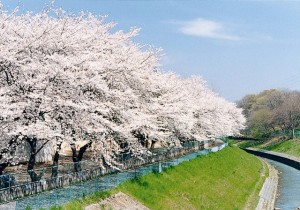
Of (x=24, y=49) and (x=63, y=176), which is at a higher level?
(x=24, y=49)

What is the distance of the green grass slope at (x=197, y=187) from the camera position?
102 ft

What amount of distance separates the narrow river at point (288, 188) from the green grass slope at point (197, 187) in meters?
2.74

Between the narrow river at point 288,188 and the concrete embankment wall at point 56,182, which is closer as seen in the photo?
the concrete embankment wall at point 56,182

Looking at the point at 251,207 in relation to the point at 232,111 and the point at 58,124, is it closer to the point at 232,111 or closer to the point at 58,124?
the point at 58,124

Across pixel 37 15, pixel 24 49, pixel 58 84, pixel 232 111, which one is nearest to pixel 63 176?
pixel 58 84

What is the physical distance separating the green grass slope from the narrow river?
2.74 metres

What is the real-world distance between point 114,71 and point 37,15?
6264mm

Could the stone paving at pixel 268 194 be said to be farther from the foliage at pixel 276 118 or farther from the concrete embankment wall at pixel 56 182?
the foliage at pixel 276 118

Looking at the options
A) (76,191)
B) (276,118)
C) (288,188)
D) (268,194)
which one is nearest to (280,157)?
(276,118)

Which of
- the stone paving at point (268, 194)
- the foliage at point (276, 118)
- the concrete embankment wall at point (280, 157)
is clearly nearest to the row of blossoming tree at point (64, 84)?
the stone paving at point (268, 194)

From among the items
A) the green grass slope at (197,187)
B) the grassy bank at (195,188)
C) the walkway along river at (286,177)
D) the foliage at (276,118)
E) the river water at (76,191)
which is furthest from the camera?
the foliage at (276,118)

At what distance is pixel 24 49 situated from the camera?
24125 millimetres

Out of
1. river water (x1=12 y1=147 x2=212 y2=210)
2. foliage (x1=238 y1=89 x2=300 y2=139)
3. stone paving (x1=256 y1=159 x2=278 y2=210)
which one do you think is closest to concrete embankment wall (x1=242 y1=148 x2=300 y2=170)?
foliage (x1=238 y1=89 x2=300 y2=139)

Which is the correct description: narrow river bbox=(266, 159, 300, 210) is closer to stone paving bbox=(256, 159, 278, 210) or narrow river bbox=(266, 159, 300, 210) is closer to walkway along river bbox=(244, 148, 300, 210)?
walkway along river bbox=(244, 148, 300, 210)
